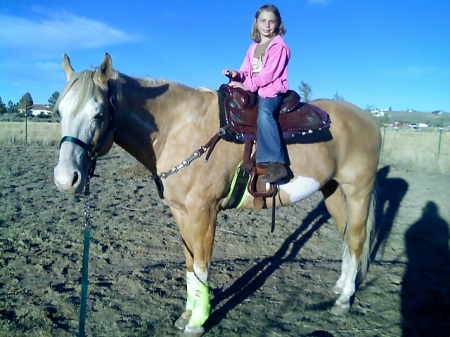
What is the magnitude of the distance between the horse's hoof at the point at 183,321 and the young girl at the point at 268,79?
53.8 inches

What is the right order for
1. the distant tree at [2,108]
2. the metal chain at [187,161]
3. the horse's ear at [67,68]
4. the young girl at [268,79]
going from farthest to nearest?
the distant tree at [2,108]
the young girl at [268,79]
the metal chain at [187,161]
the horse's ear at [67,68]

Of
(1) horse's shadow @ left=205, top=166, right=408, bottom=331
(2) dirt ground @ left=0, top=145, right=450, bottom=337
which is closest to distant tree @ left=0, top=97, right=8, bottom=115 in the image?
(2) dirt ground @ left=0, top=145, right=450, bottom=337

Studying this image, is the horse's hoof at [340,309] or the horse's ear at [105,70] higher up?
the horse's ear at [105,70]

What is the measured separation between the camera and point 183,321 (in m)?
Answer: 3.09

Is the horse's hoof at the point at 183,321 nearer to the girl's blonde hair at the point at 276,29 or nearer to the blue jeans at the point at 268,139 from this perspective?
the blue jeans at the point at 268,139

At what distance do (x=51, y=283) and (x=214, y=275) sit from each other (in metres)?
1.69

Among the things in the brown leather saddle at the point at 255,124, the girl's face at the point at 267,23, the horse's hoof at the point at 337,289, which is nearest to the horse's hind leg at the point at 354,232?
the horse's hoof at the point at 337,289

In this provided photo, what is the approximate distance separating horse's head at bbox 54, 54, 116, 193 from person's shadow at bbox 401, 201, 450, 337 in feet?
9.79

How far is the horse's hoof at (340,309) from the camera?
11.3ft

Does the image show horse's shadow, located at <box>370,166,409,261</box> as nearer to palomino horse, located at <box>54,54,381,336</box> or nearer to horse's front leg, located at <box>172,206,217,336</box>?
palomino horse, located at <box>54,54,381,336</box>

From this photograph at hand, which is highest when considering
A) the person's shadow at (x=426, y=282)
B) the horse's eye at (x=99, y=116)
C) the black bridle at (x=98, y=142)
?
the horse's eye at (x=99, y=116)

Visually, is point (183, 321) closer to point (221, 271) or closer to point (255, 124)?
point (221, 271)

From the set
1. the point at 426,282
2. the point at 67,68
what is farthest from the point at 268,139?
the point at 426,282

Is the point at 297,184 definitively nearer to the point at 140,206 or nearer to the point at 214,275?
the point at 214,275
